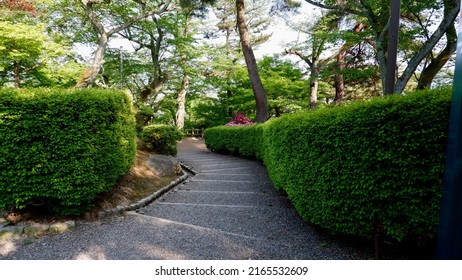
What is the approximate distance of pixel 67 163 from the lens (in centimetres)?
302

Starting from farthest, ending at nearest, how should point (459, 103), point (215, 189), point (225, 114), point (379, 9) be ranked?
point (225, 114) < point (379, 9) < point (215, 189) < point (459, 103)

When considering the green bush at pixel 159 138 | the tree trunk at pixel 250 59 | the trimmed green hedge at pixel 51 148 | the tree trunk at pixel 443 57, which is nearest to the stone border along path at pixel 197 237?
the trimmed green hedge at pixel 51 148

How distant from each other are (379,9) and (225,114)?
14573mm

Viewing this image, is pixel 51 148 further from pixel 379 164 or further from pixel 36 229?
pixel 379 164

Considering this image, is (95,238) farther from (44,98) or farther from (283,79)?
(283,79)

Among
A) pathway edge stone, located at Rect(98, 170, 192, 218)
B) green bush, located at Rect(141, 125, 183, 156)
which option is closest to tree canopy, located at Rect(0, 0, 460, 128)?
green bush, located at Rect(141, 125, 183, 156)

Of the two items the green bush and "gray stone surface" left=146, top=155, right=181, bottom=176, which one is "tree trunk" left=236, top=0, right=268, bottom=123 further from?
"gray stone surface" left=146, top=155, right=181, bottom=176

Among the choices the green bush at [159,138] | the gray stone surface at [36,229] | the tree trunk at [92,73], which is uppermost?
the tree trunk at [92,73]

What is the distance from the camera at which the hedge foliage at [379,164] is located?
1.80 m

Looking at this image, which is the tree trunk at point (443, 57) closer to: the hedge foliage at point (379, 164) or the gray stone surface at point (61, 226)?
the hedge foliage at point (379, 164)

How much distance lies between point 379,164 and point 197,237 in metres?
2.09

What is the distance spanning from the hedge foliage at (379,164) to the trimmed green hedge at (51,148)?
2856mm

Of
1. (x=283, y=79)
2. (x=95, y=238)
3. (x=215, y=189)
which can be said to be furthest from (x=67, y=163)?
(x=283, y=79)

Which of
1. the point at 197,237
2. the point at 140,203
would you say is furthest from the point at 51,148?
the point at 197,237
